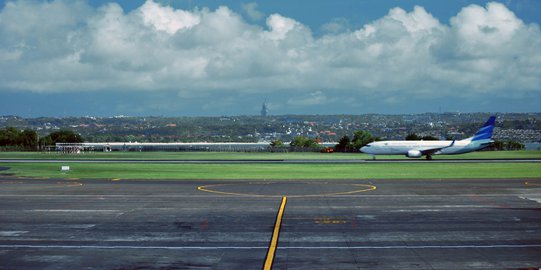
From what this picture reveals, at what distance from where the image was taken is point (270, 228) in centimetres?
2577

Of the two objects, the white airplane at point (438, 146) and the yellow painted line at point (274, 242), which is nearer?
the yellow painted line at point (274, 242)

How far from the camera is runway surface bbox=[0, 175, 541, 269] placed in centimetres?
1950

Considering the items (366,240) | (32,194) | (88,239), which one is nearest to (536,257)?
(366,240)

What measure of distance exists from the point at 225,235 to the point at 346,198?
15.0 meters

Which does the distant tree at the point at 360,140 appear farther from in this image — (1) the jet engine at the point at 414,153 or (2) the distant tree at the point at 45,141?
(2) the distant tree at the point at 45,141

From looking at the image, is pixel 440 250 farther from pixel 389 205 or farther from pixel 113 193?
pixel 113 193

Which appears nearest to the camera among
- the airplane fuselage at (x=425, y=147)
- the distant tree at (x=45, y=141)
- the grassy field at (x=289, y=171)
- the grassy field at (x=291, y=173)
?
the grassy field at (x=291, y=173)

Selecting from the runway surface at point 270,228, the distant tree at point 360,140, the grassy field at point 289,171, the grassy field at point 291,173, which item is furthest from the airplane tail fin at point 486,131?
the runway surface at point 270,228

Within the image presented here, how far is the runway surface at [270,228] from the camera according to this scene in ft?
64.0

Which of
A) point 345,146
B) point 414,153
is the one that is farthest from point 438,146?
point 345,146

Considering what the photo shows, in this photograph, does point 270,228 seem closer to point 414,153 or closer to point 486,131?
point 414,153

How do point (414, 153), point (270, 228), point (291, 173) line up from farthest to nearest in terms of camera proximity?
point (414, 153) → point (291, 173) → point (270, 228)

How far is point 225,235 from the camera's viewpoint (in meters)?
24.1

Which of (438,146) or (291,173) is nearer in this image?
(291,173)
